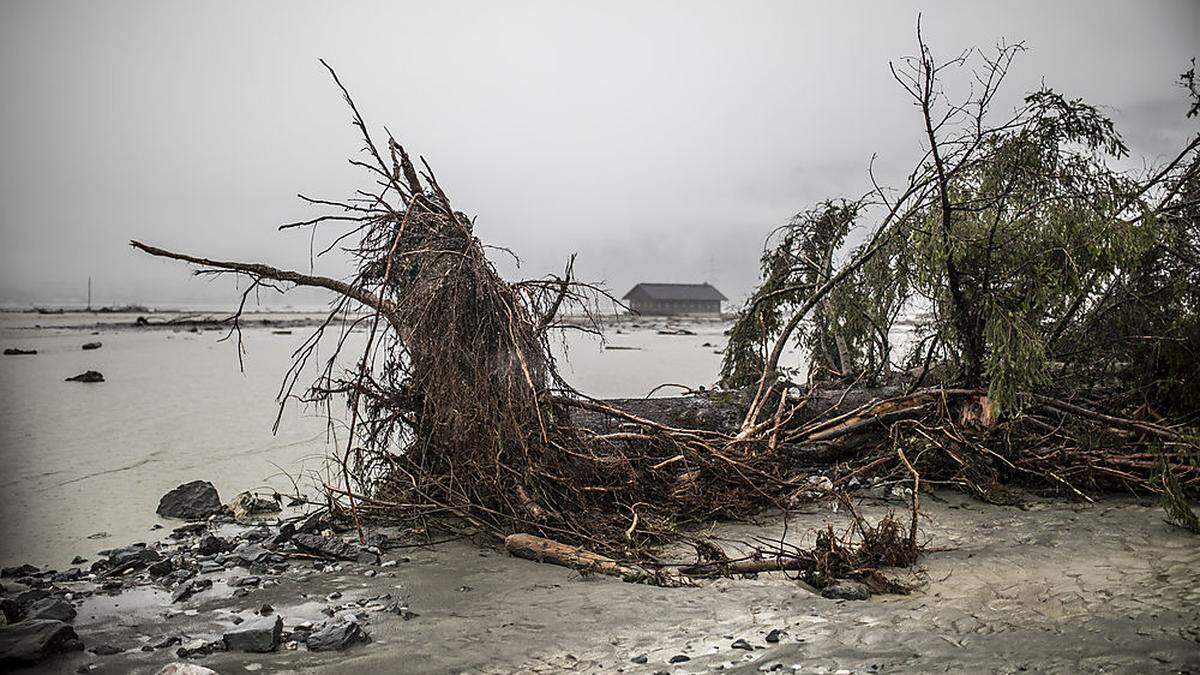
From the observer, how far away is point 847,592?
4305mm

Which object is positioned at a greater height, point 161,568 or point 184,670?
point 184,670

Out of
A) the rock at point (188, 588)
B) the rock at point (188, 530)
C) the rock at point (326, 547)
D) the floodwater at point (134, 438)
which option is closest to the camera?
the rock at point (188, 588)

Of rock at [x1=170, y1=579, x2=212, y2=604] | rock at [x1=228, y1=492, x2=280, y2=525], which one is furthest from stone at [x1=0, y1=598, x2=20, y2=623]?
rock at [x1=228, y1=492, x2=280, y2=525]

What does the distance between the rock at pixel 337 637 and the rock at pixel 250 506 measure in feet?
10.4

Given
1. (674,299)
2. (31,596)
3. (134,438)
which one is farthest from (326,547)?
(674,299)

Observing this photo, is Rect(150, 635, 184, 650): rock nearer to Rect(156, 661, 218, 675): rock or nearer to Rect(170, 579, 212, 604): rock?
Rect(156, 661, 218, 675): rock

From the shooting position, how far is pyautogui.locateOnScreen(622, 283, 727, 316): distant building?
73.6 metres

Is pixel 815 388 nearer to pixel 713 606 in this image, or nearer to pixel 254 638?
pixel 713 606

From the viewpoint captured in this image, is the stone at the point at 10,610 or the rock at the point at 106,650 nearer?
the rock at the point at 106,650

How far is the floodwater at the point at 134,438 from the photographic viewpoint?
632 cm

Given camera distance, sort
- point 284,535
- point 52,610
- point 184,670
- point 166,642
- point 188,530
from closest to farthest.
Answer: point 184,670
point 166,642
point 52,610
point 284,535
point 188,530

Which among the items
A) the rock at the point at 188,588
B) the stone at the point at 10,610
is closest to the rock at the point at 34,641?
the stone at the point at 10,610

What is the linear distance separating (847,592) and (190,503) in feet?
17.1

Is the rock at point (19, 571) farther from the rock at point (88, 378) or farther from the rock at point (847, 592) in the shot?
the rock at point (88, 378)
